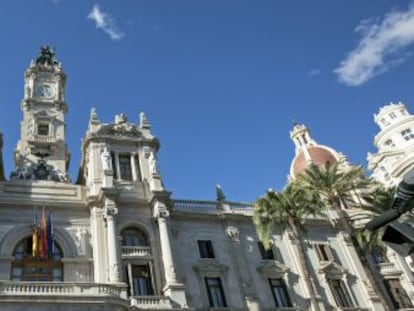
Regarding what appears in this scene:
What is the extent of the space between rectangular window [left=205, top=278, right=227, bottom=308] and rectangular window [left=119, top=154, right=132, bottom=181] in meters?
11.3

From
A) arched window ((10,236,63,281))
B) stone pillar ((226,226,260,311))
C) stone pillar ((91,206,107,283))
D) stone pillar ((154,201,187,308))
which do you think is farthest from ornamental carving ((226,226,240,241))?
arched window ((10,236,63,281))

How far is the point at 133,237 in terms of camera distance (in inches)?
1326

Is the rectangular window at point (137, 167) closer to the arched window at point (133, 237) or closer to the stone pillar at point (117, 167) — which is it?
the stone pillar at point (117, 167)

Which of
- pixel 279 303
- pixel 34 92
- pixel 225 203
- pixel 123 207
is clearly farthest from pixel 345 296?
pixel 34 92

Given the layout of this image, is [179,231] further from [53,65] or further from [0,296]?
[53,65]

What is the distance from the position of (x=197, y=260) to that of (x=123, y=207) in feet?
24.3

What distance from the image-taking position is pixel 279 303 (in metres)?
34.7

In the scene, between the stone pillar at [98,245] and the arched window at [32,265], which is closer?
the arched window at [32,265]

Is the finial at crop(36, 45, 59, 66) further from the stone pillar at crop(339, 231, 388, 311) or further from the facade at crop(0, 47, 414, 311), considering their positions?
the stone pillar at crop(339, 231, 388, 311)

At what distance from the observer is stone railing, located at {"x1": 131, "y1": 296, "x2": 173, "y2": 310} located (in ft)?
93.2

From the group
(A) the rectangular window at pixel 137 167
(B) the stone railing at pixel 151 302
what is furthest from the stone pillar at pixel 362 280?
(A) the rectangular window at pixel 137 167

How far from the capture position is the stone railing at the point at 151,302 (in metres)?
28.4

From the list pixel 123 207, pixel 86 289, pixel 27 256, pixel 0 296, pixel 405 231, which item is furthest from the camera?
pixel 123 207

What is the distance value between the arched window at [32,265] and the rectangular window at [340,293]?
22.6 metres
